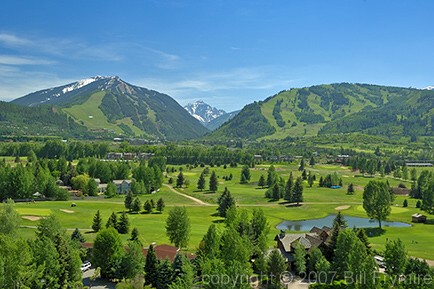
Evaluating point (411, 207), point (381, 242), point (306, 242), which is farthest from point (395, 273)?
point (411, 207)

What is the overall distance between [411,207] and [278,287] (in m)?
74.8

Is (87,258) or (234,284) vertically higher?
(234,284)

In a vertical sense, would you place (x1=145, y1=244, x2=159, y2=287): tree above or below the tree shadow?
above

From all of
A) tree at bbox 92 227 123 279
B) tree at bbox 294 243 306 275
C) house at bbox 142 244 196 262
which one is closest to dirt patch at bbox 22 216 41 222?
tree at bbox 92 227 123 279

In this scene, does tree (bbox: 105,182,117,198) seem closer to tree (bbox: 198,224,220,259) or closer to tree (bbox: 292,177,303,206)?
tree (bbox: 292,177,303,206)

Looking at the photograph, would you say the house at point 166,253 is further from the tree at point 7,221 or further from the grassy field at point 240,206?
the tree at point 7,221

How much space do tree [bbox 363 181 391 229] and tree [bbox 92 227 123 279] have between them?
168 feet

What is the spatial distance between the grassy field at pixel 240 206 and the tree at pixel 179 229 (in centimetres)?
263

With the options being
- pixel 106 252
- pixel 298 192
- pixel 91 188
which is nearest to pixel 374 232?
pixel 298 192

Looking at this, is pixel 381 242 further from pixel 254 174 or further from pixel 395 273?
pixel 254 174

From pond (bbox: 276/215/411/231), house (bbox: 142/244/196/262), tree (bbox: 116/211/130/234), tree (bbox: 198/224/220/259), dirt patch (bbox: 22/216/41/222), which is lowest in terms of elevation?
pond (bbox: 276/215/411/231)

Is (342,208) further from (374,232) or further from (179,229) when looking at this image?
(179,229)

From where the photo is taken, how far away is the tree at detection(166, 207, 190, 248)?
56469mm

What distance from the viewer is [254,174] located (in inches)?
6860
